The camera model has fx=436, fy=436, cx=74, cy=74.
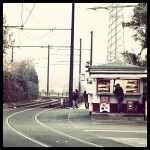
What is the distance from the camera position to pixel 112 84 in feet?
80.8

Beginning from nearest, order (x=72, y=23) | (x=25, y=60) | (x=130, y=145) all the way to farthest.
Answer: (x=130, y=145) → (x=72, y=23) → (x=25, y=60)

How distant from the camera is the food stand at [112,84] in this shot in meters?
24.2

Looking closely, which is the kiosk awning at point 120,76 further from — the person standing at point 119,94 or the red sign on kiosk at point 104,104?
the red sign on kiosk at point 104,104

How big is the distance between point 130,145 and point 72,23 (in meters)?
24.3

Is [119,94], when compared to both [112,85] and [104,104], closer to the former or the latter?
[112,85]

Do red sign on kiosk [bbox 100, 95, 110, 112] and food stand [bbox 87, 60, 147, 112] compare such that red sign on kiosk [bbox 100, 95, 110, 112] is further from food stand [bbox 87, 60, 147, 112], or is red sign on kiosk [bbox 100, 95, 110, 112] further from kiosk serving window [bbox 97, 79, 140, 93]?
kiosk serving window [bbox 97, 79, 140, 93]

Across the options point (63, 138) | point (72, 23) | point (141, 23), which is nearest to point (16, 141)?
point (63, 138)

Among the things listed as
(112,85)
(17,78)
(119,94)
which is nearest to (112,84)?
(112,85)

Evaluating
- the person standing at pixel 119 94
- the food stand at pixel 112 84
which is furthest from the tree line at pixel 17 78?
the person standing at pixel 119 94

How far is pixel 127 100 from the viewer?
24547mm

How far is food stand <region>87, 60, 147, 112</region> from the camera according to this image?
2416cm

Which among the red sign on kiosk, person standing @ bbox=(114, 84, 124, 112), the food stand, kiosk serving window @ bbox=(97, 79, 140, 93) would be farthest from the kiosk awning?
the red sign on kiosk

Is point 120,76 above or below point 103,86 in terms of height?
above

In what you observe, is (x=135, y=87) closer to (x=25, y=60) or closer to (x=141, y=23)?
(x=141, y=23)
